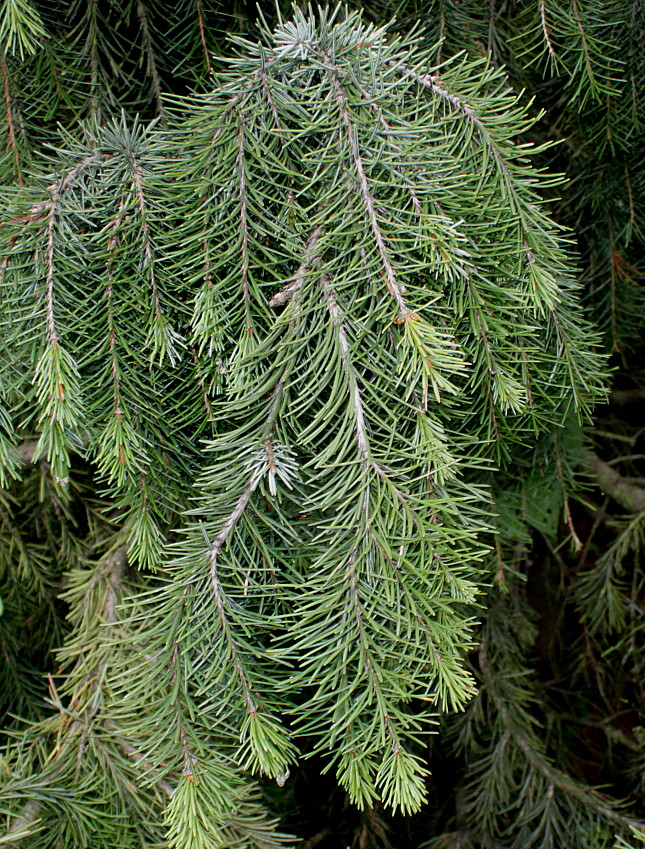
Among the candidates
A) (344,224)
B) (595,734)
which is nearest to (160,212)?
(344,224)

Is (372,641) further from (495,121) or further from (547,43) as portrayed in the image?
(547,43)

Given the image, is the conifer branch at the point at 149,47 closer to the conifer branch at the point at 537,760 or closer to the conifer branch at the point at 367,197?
the conifer branch at the point at 367,197

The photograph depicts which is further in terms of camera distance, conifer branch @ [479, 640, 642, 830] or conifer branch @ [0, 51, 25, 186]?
conifer branch @ [479, 640, 642, 830]

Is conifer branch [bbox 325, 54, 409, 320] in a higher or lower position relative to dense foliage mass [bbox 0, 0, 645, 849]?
higher

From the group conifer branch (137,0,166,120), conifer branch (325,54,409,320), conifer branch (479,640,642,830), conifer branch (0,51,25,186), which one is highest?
conifer branch (325,54,409,320)

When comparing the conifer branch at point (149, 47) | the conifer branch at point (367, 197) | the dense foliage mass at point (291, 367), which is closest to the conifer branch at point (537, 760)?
the dense foliage mass at point (291, 367)

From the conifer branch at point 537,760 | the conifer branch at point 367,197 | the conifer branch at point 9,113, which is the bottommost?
the conifer branch at point 537,760

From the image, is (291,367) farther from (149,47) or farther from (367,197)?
(149,47)

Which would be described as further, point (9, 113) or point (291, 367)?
point (9, 113)

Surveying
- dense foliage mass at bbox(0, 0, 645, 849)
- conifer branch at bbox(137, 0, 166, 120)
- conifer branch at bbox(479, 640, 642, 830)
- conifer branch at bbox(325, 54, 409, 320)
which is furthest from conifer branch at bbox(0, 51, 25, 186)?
conifer branch at bbox(479, 640, 642, 830)

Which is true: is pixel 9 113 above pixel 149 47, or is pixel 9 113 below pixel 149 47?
below

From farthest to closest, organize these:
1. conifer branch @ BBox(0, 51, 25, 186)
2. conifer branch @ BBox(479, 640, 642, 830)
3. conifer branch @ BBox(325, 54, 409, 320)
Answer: conifer branch @ BBox(479, 640, 642, 830) → conifer branch @ BBox(0, 51, 25, 186) → conifer branch @ BBox(325, 54, 409, 320)

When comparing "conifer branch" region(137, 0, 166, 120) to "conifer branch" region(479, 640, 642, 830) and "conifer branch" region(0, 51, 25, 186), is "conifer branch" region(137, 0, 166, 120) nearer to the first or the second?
"conifer branch" region(0, 51, 25, 186)

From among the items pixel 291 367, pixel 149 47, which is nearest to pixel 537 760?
pixel 291 367
